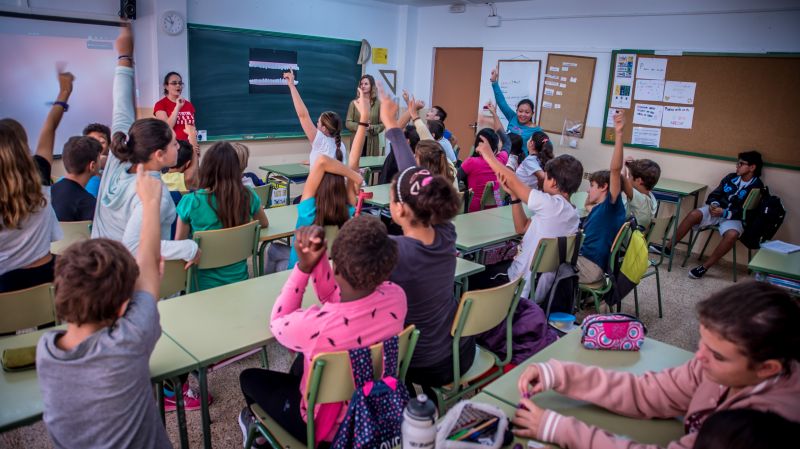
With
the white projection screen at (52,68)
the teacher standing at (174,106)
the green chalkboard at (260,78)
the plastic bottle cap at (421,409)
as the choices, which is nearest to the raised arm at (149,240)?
the plastic bottle cap at (421,409)

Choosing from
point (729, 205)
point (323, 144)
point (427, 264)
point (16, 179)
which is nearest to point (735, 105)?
point (729, 205)

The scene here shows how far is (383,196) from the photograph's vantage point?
14.9 ft

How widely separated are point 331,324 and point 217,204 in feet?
5.23

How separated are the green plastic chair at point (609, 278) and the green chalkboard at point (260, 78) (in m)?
5.16

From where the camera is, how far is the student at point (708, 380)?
1.18 meters

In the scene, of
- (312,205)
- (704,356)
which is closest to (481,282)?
(312,205)

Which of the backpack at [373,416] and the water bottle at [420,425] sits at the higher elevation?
the water bottle at [420,425]

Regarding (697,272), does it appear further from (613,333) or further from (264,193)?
(264,193)

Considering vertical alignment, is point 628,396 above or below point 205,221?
below

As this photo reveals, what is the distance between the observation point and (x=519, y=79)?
25.0ft

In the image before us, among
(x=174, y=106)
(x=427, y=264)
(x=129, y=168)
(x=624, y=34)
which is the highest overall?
(x=624, y=34)

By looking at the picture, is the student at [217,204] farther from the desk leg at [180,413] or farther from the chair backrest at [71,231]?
the desk leg at [180,413]

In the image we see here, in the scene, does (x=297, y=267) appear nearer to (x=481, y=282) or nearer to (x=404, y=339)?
(x=404, y=339)

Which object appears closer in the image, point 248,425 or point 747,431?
point 747,431
